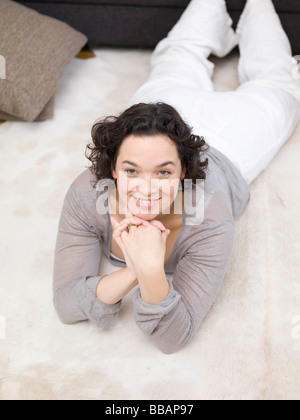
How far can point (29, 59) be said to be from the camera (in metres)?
1.75

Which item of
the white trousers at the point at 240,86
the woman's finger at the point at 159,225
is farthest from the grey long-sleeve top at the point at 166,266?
the white trousers at the point at 240,86

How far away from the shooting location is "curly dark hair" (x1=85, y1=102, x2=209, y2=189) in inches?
38.8

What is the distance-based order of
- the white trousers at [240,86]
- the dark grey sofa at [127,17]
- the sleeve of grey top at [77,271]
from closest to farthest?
1. the sleeve of grey top at [77,271]
2. the white trousers at [240,86]
3. the dark grey sofa at [127,17]

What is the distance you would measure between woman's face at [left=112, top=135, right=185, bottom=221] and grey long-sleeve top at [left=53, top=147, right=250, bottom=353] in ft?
0.45

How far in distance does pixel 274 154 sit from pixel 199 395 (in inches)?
34.1

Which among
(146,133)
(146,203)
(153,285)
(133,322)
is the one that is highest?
(146,133)

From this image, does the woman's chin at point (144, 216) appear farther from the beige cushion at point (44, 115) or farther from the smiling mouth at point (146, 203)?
the beige cushion at point (44, 115)

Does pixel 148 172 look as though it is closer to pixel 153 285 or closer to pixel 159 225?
pixel 159 225

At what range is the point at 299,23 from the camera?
6.58ft

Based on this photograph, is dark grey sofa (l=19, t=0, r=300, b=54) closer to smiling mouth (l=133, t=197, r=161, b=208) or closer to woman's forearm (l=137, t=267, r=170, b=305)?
smiling mouth (l=133, t=197, r=161, b=208)

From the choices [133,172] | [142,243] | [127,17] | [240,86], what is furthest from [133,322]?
[127,17]

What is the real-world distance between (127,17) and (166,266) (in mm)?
1312

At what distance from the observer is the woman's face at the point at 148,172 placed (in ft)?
3.19
